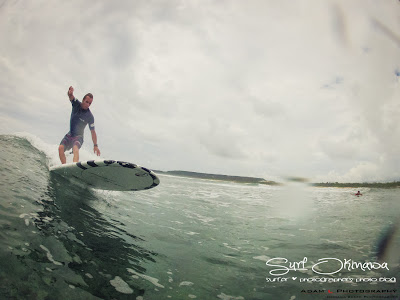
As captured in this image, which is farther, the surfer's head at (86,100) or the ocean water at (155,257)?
the surfer's head at (86,100)

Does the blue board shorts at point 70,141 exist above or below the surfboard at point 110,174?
above

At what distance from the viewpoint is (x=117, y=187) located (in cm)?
886

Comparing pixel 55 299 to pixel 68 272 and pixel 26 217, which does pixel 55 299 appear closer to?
pixel 68 272

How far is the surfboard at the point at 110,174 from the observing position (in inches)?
280

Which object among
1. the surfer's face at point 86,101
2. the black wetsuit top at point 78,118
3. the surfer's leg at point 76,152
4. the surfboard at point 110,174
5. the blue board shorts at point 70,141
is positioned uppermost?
the surfer's face at point 86,101

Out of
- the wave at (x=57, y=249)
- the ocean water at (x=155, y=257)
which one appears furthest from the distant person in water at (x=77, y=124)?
the wave at (x=57, y=249)

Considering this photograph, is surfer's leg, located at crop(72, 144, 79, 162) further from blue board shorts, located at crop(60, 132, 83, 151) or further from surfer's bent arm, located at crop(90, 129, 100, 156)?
surfer's bent arm, located at crop(90, 129, 100, 156)

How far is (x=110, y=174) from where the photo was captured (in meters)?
7.75

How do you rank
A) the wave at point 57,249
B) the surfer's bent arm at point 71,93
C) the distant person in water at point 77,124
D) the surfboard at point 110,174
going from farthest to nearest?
the distant person in water at point 77,124, the surfer's bent arm at point 71,93, the surfboard at point 110,174, the wave at point 57,249

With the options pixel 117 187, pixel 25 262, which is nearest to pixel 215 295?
pixel 25 262

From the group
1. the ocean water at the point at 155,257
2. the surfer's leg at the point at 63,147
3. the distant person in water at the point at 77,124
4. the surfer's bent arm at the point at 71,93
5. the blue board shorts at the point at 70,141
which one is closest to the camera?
the ocean water at the point at 155,257

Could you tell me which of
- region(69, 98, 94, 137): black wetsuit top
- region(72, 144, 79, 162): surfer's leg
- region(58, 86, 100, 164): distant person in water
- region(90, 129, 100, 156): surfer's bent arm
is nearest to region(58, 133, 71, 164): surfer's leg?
region(58, 86, 100, 164): distant person in water

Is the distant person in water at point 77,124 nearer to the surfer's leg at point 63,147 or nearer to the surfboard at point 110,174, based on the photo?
the surfer's leg at point 63,147

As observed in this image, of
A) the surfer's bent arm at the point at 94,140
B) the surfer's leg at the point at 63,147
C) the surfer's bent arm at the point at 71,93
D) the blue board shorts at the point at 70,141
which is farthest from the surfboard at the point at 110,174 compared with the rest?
the surfer's bent arm at the point at 71,93
